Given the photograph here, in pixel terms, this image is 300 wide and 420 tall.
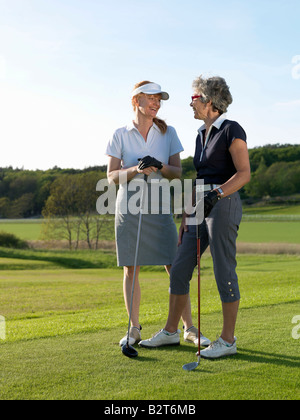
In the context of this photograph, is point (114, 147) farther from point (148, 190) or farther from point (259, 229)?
point (259, 229)

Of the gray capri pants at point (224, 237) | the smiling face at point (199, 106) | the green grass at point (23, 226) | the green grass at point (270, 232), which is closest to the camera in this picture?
the gray capri pants at point (224, 237)

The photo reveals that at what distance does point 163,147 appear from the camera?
480 centimetres

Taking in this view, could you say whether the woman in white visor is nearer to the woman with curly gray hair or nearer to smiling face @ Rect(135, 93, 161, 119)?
smiling face @ Rect(135, 93, 161, 119)

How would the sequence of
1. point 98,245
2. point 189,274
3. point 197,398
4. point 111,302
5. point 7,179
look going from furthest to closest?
point 7,179 < point 98,245 < point 111,302 < point 189,274 < point 197,398

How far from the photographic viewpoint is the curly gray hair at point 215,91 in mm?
4051

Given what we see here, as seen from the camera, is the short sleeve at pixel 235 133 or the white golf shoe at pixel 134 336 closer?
the short sleeve at pixel 235 133

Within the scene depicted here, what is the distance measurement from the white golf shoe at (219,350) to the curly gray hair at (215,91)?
1.76 meters

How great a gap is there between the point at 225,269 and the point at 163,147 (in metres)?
1.34

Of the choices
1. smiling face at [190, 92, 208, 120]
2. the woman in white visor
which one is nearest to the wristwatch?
smiling face at [190, 92, 208, 120]

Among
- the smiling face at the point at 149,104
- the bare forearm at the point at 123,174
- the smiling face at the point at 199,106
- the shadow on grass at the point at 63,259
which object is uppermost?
the smiling face at the point at 149,104

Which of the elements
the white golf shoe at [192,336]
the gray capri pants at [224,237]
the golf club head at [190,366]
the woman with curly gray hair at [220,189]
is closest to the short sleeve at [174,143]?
the woman with curly gray hair at [220,189]

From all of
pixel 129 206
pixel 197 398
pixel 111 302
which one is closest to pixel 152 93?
pixel 129 206

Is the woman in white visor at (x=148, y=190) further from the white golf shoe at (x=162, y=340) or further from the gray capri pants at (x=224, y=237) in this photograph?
the gray capri pants at (x=224, y=237)

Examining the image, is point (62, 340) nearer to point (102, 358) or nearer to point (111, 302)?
point (102, 358)
